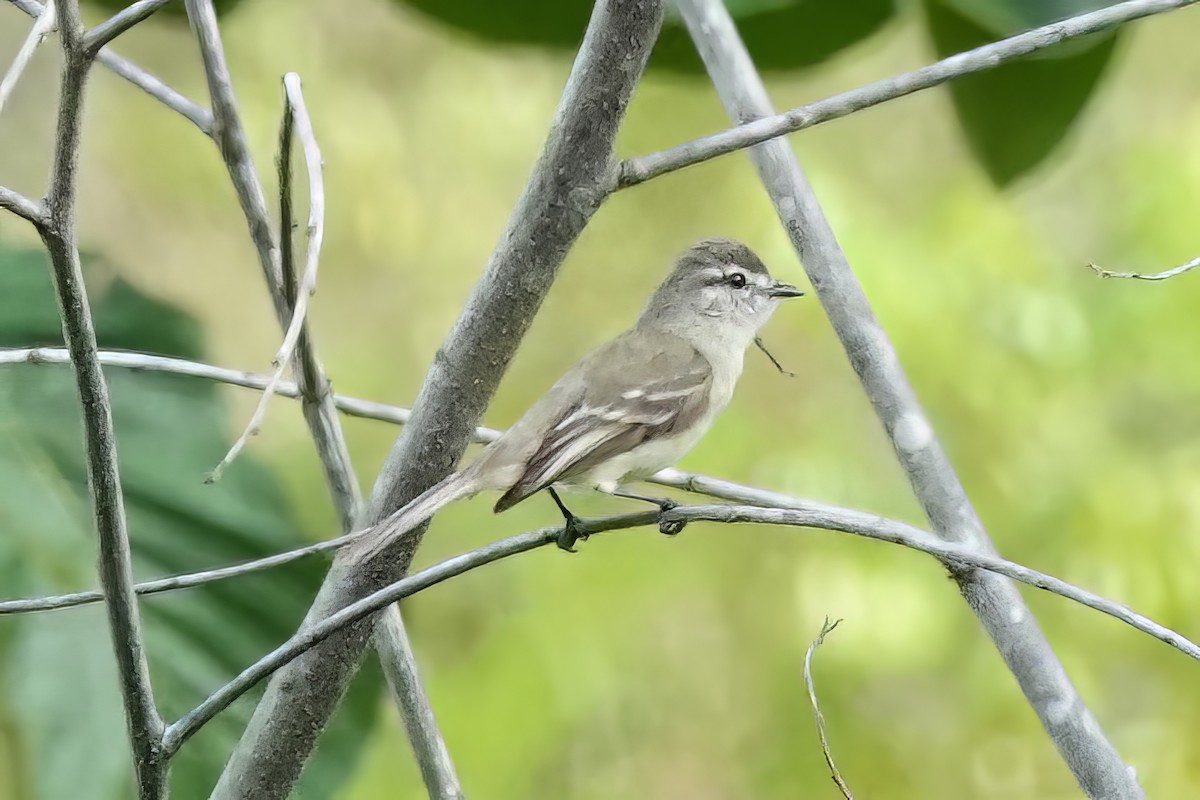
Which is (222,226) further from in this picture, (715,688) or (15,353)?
(715,688)

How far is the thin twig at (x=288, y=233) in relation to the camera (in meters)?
0.48

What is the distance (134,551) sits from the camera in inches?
44.9

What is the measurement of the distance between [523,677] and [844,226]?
604 millimetres

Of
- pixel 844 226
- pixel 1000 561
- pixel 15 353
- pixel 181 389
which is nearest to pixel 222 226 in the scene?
pixel 181 389

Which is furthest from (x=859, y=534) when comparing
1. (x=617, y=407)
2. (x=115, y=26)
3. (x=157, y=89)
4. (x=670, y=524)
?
(x=157, y=89)

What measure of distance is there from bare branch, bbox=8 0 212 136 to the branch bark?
7.2 inches

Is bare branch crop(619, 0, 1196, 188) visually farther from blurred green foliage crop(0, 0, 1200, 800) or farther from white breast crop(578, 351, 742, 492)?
blurred green foliage crop(0, 0, 1200, 800)

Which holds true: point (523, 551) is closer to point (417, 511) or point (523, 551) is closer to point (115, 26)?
point (417, 511)

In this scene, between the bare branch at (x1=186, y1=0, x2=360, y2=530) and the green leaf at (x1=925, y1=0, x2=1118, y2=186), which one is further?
the green leaf at (x1=925, y1=0, x2=1118, y2=186)

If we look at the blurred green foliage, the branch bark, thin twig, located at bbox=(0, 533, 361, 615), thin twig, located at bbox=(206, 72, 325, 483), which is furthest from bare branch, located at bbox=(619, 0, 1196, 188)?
the blurred green foliage

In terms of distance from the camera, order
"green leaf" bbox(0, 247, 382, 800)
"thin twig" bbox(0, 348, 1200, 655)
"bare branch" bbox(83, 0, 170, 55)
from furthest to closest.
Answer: "green leaf" bbox(0, 247, 382, 800) < "thin twig" bbox(0, 348, 1200, 655) < "bare branch" bbox(83, 0, 170, 55)

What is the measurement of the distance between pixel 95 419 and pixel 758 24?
96cm

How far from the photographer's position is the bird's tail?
1.92ft

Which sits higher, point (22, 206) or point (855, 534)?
point (22, 206)
